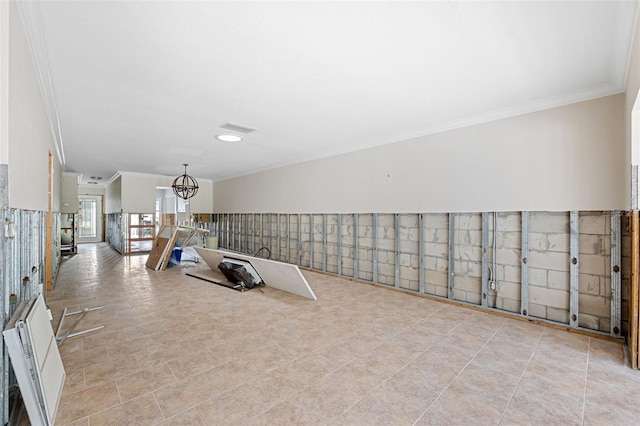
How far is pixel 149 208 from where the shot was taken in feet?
30.5

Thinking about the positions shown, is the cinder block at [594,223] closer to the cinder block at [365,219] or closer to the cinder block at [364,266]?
the cinder block at [365,219]

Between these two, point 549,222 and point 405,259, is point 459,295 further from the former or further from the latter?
point 549,222

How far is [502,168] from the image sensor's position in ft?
12.3

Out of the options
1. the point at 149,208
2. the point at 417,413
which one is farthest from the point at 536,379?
the point at 149,208

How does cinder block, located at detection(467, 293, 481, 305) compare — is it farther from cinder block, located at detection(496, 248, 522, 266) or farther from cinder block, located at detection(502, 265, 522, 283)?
cinder block, located at detection(496, 248, 522, 266)

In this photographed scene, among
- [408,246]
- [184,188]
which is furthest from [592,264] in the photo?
[184,188]

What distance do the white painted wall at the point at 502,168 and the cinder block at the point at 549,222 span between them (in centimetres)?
10

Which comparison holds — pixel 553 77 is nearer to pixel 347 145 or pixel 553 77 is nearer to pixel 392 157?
pixel 392 157

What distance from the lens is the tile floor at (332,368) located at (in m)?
1.89

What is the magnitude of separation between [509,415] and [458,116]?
3.41 metres

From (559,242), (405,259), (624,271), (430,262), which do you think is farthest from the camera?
(405,259)

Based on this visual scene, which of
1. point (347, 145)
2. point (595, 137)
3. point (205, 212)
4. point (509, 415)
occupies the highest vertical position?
point (347, 145)

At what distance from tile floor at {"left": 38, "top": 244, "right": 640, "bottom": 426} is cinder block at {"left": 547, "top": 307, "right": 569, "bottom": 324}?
0.23 m

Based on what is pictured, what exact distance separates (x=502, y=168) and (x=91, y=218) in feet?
50.9
